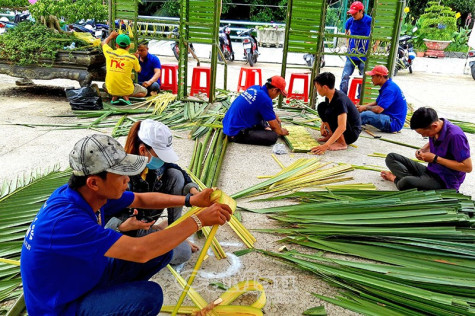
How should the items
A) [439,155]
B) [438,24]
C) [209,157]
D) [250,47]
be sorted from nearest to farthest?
[439,155] < [209,157] < [250,47] < [438,24]

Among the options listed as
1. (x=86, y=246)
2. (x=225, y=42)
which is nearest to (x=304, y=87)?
(x=225, y=42)

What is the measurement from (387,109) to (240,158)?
102 inches

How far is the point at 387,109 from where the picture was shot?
632 cm

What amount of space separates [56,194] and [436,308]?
6.24 feet

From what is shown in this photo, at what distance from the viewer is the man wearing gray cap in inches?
65.7

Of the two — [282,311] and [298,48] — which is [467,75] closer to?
[298,48]

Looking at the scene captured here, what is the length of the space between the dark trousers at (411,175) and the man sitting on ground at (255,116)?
62.2 inches

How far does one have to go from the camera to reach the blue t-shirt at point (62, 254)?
166cm

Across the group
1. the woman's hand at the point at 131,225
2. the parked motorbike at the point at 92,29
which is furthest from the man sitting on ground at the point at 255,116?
the parked motorbike at the point at 92,29

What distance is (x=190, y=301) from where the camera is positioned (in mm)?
2451

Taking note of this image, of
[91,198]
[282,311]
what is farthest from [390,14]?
[91,198]

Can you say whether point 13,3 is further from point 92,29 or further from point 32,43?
point 92,29

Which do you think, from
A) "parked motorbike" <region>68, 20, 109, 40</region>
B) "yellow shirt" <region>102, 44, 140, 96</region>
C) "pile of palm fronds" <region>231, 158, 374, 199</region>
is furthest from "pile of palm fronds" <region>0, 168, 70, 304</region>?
"parked motorbike" <region>68, 20, 109, 40</region>

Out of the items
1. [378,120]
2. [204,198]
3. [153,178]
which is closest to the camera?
[204,198]
